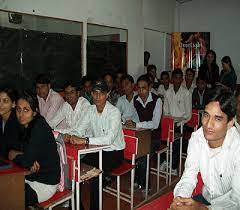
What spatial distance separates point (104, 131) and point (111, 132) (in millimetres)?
168

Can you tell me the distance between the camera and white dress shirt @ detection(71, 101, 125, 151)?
2620mm

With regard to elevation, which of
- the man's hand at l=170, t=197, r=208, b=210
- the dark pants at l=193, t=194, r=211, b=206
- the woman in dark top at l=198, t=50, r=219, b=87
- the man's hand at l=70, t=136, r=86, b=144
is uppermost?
the woman in dark top at l=198, t=50, r=219, b=87

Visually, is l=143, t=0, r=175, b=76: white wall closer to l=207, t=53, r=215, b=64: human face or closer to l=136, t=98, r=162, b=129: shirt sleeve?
l=207, t=53, r=215, b=64: human face

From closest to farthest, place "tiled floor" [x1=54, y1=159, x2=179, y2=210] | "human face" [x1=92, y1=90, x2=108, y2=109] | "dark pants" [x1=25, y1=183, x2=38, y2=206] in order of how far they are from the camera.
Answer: "dark pants" [x1=25, y1=183, x2=38, y2=206], "human face" [x1=92, y1=90, x2=108, y2=109], "tiled floor" [x1=54, y1=159, x2=179, y2=210]

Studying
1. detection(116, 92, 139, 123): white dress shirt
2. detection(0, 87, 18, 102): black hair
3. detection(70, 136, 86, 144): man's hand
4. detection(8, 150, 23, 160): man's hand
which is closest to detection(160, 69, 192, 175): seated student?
detection(116, 92, 139, 123): white dress shirt

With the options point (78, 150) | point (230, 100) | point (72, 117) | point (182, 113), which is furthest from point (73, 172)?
point (182, 113)

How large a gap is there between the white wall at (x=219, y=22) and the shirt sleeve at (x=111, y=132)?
16.9ft

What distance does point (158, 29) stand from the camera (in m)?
7.00

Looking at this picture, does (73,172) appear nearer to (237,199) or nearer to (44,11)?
(237,199)

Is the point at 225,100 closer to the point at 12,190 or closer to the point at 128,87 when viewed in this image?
the point at 12,190

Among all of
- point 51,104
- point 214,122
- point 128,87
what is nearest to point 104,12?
point 128,87

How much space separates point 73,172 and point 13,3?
2445mm

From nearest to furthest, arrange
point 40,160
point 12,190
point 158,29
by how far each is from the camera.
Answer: point 12,190 → point 40,160 → point 158,29

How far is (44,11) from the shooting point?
4.16m
